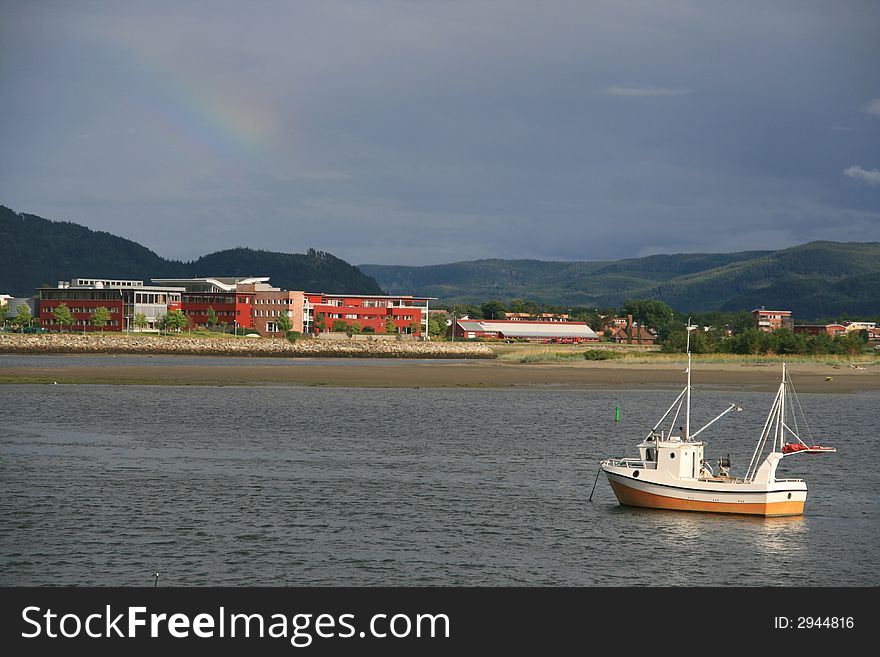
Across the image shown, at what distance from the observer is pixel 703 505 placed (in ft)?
135

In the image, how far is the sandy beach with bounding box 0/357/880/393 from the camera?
347 ft

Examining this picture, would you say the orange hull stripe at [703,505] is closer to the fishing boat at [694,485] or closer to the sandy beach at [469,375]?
the fishing boat at [694,485]

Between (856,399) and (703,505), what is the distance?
61326 millimetres

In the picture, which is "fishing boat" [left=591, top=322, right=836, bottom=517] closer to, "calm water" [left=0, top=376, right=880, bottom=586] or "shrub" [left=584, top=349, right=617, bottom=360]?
"calm water" [left=0, top=376, right=880, bottom=586]

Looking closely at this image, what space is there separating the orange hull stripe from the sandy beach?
64.2 m

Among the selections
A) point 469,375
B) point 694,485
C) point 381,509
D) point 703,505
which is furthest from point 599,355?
point 381,509

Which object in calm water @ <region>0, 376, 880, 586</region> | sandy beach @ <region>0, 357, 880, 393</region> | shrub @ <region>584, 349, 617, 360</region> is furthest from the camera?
shrub @ <region>584, 349, 617, 360</region>

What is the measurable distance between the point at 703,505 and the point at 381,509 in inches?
488

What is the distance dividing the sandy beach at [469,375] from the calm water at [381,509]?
105ft

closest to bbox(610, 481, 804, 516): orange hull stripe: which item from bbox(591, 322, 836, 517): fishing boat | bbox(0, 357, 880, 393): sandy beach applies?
bbox(591, 322, 836, 517): fishing boat

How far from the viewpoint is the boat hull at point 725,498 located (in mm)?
40500

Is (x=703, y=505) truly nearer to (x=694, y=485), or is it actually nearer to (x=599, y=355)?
(x=694, y=485)
